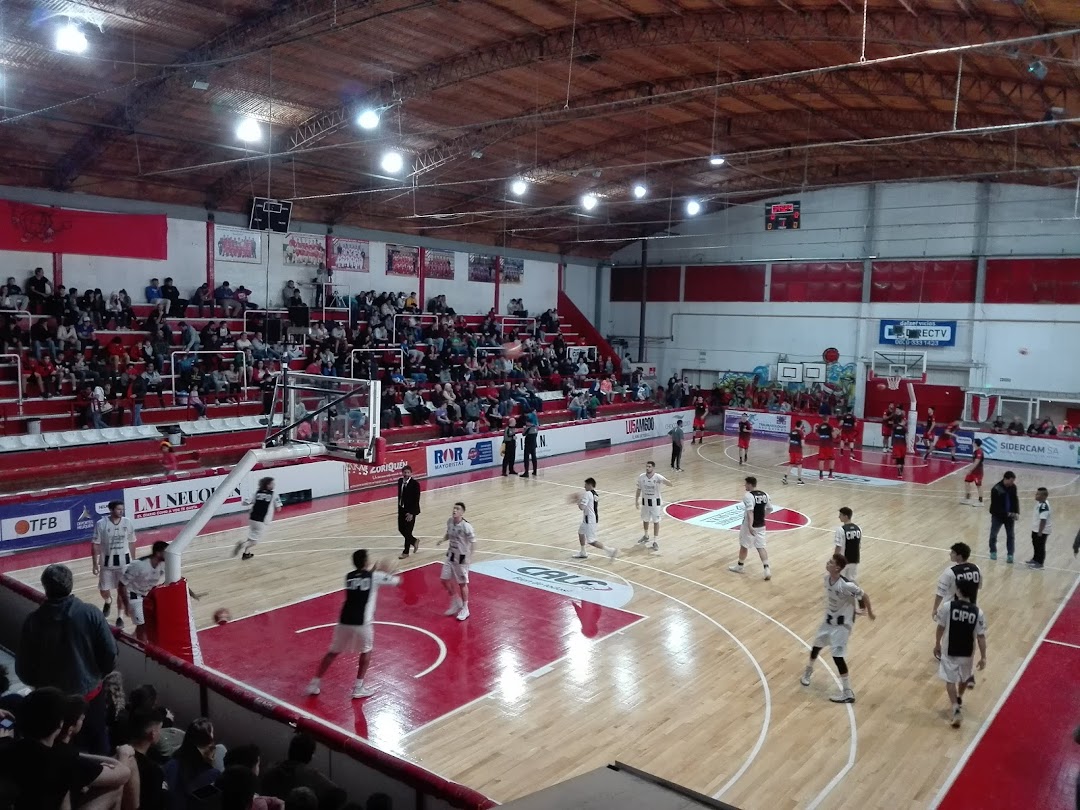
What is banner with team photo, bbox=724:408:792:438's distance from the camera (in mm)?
31891

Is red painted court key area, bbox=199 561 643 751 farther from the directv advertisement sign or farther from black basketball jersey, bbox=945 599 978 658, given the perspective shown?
the directv advertisement sign

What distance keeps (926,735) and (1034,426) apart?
2340cm

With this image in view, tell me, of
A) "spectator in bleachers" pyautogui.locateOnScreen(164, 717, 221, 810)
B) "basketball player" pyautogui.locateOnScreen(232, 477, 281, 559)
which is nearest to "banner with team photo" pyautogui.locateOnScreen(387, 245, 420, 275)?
"basketball player" pyautogui.locateOnScreen(232, 477, 281, 559)

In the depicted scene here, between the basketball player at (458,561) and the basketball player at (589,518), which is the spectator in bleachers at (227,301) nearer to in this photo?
the basketball player at (589,518)

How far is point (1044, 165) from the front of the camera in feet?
86.3

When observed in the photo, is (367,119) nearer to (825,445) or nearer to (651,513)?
(651,513)

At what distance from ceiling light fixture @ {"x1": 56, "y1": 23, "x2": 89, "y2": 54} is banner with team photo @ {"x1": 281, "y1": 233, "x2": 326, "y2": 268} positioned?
15.0 metres

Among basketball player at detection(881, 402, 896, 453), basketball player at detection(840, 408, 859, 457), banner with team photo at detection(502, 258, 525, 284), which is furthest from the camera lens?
banner with team photo at detection(502, 258, 525, 284)

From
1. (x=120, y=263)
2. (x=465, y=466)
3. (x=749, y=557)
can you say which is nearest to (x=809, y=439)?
(x=465, y=466)

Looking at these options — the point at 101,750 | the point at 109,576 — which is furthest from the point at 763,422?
the point at 101,750

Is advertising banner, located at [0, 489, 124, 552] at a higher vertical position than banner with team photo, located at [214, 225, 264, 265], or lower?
lower

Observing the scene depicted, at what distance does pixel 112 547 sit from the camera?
1030 cm

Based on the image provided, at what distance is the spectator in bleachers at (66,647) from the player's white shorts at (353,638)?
322cm

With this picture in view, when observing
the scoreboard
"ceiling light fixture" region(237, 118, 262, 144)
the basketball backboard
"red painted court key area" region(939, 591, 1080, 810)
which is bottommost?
"red painted court key area" region(939, 591, 1080, 810)
